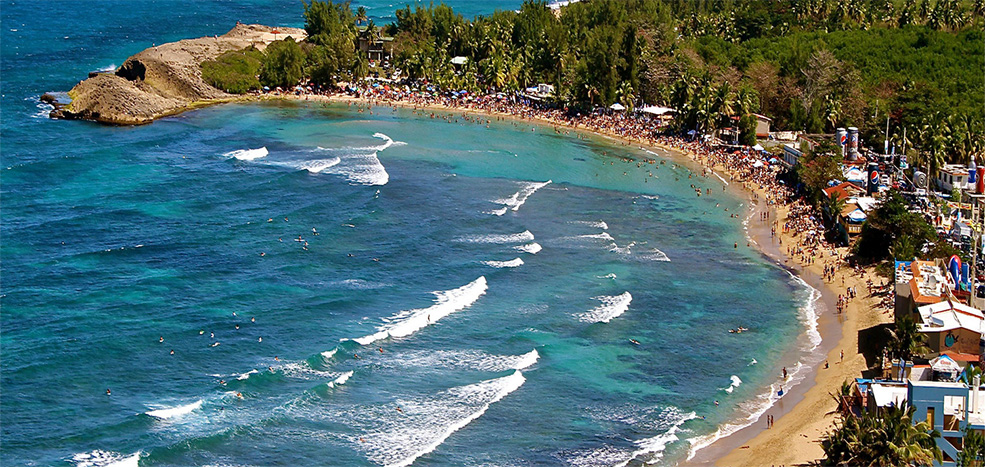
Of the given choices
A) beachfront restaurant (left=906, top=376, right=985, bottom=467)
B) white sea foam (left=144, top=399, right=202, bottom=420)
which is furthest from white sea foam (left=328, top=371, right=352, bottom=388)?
beachfront restaurant (left=906, top=376, right=985, bottom=467)

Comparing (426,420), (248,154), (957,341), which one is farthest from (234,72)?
(957,341)

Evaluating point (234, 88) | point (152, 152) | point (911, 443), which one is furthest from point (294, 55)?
point (911, 443)

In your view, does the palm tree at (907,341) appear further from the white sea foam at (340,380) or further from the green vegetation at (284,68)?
the green vegetation at (284,68)

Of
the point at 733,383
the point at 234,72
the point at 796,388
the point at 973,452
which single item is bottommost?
the point at 796,388

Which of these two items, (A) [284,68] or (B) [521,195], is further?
(A) [284,68]

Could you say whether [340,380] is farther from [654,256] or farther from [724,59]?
[724,59]

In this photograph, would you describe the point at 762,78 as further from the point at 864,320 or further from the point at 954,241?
the point at 864,320
